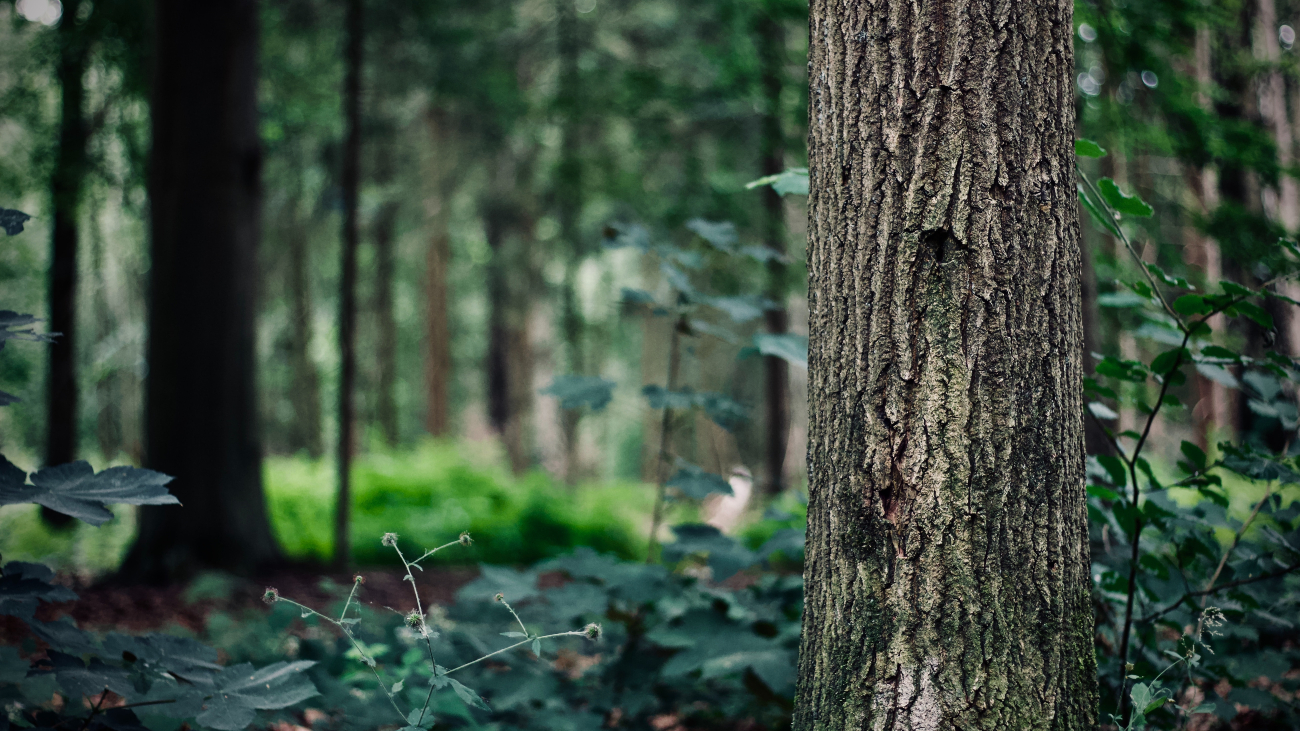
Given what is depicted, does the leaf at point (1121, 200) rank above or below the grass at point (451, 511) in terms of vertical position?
above

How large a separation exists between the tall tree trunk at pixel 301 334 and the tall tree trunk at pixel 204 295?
949 centimetres

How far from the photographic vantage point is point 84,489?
1.61m

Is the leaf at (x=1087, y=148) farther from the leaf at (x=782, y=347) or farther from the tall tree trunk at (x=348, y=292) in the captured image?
the tall tree trunk at (x=348, y=292)

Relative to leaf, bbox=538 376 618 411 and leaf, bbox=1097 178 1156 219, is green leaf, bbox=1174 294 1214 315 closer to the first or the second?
leaf, bbox=1097 178 1156 219

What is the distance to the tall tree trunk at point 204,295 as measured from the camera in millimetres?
5867

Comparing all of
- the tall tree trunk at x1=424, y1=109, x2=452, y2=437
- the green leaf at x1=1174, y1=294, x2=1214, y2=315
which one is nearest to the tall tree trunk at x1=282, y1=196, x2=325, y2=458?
the tall tree trunk at x1=424, y1=109, x2=452, y2=437

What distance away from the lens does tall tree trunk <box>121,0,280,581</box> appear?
587 centimetres

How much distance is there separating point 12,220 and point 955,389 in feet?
6.56

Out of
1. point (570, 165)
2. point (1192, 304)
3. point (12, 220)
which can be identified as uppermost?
point (570, 165)

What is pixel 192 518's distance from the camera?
5.84m

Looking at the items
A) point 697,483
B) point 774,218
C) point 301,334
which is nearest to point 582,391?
point 697,483

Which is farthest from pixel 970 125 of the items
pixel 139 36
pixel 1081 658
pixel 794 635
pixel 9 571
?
pixel 139 36

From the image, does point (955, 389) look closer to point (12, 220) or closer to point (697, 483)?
point (697, 483)

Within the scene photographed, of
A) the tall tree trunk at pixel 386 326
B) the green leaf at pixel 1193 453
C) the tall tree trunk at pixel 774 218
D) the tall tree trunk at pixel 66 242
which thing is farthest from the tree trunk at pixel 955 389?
the tall tree trunk at pixel 386 326
